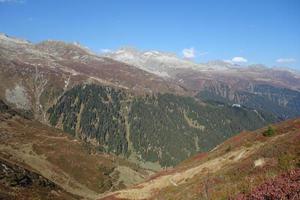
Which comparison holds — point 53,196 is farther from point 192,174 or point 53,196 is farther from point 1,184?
point 192,174

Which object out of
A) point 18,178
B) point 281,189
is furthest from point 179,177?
point 18,178

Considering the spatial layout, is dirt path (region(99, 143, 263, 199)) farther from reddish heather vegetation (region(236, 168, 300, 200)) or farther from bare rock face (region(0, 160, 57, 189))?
bare rock face (region(0, 160, 57, 189))

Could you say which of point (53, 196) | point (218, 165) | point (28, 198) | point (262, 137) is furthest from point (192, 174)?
point (53, 196)

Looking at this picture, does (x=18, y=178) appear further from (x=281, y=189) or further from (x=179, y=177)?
(x=281, y=189)

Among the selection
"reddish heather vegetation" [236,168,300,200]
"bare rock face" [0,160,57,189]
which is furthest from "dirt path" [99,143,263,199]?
"bare rock face" [0,160,57,189]

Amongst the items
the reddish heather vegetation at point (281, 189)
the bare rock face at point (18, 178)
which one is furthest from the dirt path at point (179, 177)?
the bare rock face at point (18, 178)

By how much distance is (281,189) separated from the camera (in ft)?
41.9

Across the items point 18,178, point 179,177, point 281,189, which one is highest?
point 281,189

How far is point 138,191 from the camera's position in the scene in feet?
198

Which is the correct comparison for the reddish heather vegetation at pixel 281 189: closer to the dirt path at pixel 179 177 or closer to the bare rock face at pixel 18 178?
the dirt path at pixel 179 177

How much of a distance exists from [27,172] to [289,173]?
158 metres

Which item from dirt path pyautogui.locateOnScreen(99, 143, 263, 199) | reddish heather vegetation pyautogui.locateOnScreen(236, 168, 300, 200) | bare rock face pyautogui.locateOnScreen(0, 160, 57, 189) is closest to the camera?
reddish heather vegetation pyautogui.locateOnScreen(236, 168, 300, 200)

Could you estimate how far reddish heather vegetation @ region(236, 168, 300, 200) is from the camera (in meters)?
12.2

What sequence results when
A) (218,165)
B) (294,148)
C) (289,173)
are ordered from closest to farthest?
(289,173) → (294,148) → (218,165)
